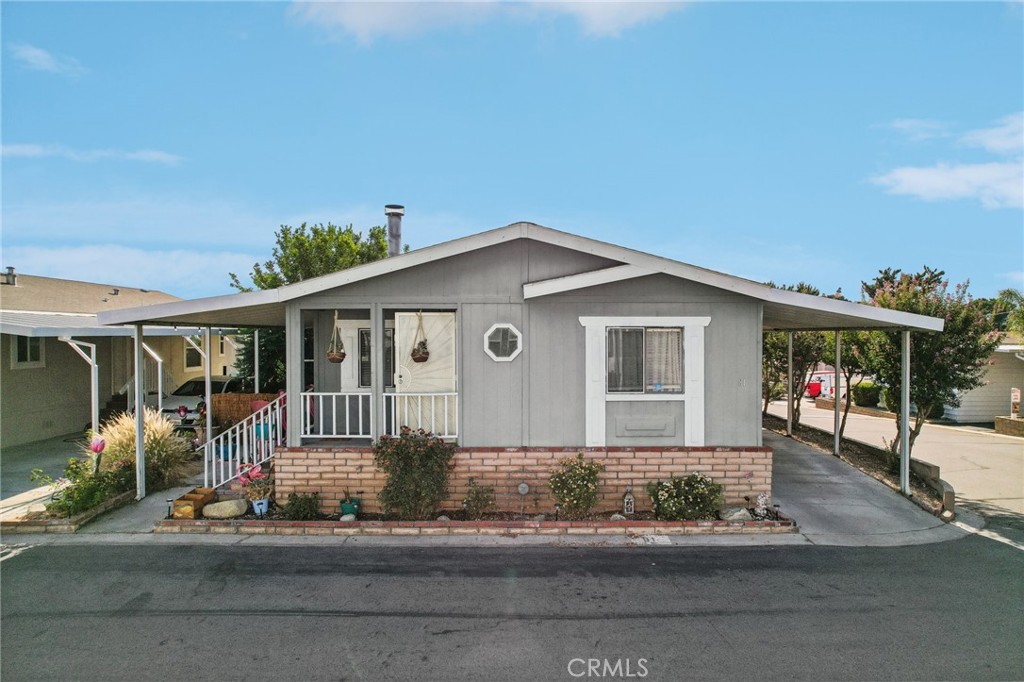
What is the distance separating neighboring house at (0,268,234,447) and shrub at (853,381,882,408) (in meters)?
23.6

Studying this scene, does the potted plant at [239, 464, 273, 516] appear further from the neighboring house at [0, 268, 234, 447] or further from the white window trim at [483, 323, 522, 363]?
the neighboring house at [0, 268, 234, 447]

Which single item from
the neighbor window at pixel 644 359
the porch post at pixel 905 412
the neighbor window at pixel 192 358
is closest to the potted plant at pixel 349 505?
the neighbor window at pixel 644 359

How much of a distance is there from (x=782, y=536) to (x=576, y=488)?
276 cm

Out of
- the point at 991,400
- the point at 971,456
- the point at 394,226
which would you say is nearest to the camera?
the point at 394,226

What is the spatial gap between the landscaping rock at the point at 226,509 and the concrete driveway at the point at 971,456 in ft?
37.2

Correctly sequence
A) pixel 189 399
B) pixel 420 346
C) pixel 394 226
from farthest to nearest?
pixel 189 399
pixel 394 226
pixel 420 346

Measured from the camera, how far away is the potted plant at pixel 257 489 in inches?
318

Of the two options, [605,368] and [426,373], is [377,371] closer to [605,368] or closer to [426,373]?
[426,373]

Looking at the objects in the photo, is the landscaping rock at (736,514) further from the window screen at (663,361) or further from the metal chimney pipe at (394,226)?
the metal chimney pipe at (394,226)

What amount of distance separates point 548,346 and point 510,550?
2.86m

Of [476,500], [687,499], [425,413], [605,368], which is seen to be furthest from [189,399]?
[687,499]

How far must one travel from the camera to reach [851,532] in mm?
7777

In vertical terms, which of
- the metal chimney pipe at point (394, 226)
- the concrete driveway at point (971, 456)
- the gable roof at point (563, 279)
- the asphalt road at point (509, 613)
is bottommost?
the concrete driveway at point (971, 456)

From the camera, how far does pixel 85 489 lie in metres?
8.28
